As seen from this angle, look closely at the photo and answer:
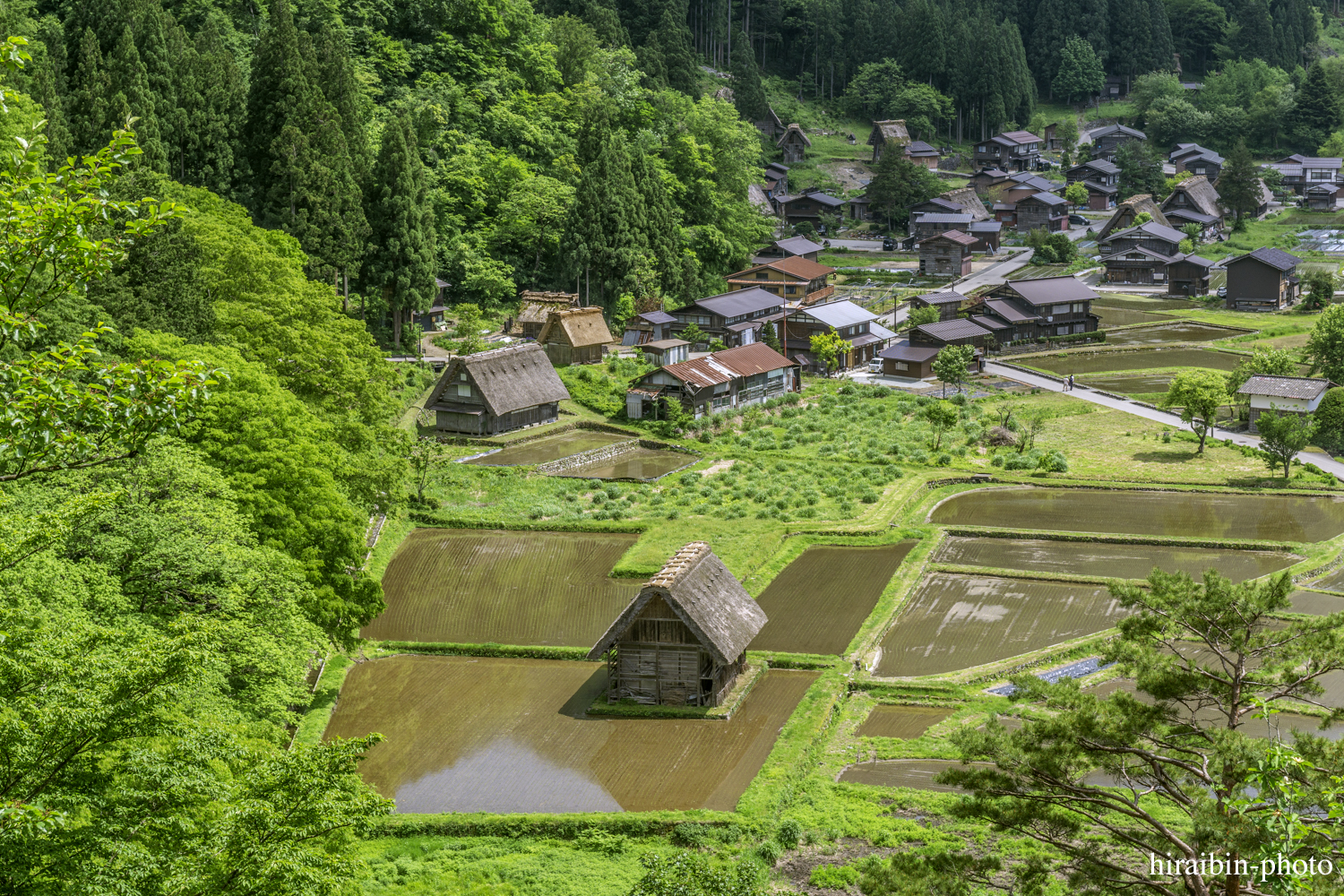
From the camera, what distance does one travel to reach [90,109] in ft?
136

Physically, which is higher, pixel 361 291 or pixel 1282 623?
pixel 361 291

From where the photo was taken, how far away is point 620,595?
3155 cm

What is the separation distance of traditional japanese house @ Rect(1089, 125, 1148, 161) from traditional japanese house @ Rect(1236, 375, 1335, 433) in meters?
65.5

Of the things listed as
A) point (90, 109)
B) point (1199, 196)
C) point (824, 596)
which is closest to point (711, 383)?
point (824, 596)

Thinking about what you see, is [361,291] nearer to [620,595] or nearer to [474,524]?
[474,524]

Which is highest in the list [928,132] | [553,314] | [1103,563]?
[928,132]

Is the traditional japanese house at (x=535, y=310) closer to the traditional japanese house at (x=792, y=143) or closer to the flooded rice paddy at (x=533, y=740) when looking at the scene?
the flooded rice paddy at (x=533, y=740)

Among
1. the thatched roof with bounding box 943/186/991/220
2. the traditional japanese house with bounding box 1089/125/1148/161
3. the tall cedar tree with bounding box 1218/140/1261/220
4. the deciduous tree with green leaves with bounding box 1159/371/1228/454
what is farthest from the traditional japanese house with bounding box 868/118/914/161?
the deciduous tree with green leaves with bounding box 1159/371/1228/454

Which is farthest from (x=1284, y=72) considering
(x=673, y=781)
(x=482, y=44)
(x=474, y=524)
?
(x=673, y=781)

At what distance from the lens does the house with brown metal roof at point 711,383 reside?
49000 mm

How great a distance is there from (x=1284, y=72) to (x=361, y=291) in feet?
339

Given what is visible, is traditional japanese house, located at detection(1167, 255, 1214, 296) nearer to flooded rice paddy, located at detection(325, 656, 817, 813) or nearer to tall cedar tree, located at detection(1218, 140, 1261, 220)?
tall cedar tree, located at detection(1218, 140, 1261, 220)

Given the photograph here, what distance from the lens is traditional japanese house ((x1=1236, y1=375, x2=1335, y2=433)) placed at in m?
45.8

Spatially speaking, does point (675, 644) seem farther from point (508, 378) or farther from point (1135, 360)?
point (1135, 360)
